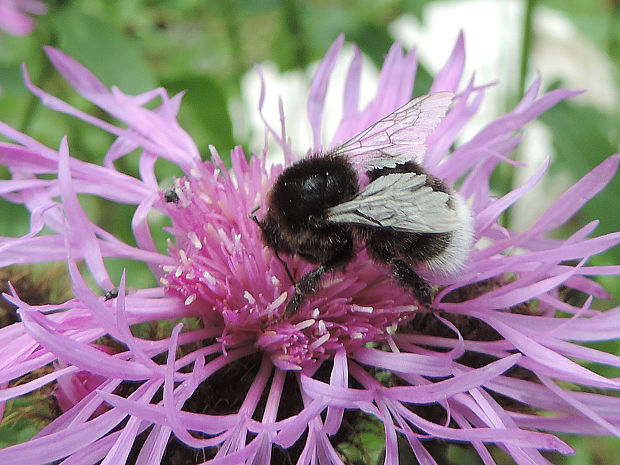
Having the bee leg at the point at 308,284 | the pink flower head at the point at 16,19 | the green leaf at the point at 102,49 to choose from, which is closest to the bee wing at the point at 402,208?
the bee leg at the point at 308,284

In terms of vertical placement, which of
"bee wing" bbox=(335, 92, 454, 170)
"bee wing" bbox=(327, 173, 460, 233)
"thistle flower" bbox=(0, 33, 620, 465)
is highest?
"bee wing" bbox=(335, 92, 454, 170)

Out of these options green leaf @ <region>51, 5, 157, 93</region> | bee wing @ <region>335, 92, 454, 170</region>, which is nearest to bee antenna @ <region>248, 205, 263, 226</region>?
bee wing @ <region>335, 92, 454, 170</region>

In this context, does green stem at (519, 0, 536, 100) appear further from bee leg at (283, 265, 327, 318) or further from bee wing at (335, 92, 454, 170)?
bee leg at (283, 265, 327, 318)

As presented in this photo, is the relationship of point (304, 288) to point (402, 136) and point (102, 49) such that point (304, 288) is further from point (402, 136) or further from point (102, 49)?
point (102, 49)

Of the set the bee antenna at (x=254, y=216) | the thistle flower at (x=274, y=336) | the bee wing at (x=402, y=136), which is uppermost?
the bee wing at (x=402, y=136)

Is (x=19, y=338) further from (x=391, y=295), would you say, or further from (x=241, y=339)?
(x=391, y=295)

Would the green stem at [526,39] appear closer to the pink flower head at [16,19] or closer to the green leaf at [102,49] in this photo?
the green leaf at [102,49]
